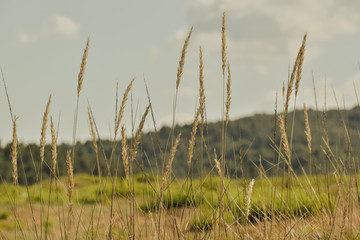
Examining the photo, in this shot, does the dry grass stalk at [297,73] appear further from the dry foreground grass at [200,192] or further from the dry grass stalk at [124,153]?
the dry grass stalk at [124,153]

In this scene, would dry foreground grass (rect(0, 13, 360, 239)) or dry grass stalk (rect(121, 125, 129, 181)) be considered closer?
dry grass stalk (rect(121, 125, 129, 181))

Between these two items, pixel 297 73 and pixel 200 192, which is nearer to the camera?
pixel 297 73

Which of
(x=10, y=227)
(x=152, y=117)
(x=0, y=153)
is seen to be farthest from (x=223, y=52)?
(x=0, y=153)

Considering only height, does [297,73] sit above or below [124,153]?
above

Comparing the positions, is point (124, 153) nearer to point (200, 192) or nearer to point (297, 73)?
point (200, 192)

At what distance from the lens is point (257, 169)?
2.38 meters

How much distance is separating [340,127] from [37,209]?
595cm

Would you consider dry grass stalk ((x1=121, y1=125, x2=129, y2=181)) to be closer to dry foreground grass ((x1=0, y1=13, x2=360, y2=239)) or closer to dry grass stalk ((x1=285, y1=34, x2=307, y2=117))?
dry foreground grass ((x1=0, y1=13, x2=360, y2=239))

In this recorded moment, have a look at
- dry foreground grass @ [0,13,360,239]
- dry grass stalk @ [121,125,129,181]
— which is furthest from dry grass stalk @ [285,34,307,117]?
dry grass stalk @ [121,125,129,181]

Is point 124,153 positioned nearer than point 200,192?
Yes

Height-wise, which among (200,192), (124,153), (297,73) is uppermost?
(297,73)

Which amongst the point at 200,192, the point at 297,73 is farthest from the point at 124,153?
the point at 297,73

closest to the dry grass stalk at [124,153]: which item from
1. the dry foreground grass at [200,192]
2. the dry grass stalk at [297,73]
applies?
the dry foreground grass at [200,192]

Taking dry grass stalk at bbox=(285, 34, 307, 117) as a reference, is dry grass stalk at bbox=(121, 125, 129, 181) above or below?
below
